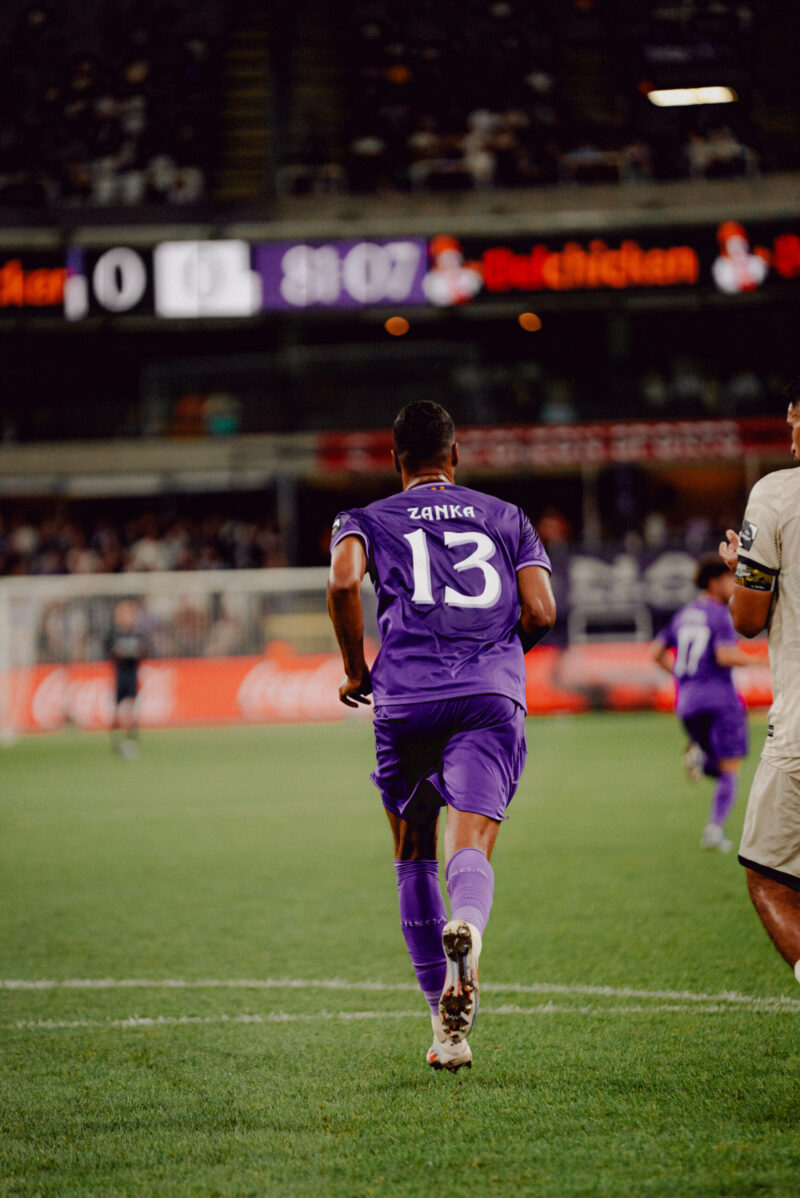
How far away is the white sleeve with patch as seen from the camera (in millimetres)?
4004

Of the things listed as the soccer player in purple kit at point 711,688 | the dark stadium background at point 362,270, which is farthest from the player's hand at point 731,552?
the dark stadium background at point 362,270

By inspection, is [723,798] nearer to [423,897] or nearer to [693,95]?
[423,897]

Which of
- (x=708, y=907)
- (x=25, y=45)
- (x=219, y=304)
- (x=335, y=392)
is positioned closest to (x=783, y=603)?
(x=708, y=907)

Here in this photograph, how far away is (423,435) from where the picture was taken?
13.9ft

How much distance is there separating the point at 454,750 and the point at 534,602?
0.52m

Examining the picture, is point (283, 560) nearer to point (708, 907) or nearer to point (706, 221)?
point (706, 221)

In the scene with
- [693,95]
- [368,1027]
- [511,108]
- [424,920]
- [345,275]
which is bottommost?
[368,1027]

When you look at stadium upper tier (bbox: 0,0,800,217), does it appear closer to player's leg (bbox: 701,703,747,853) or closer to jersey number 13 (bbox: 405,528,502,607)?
player's leg (bbox: 701,703,747,853)

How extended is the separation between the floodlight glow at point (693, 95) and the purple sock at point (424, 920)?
59.9 ft

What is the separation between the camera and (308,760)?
52.9ft

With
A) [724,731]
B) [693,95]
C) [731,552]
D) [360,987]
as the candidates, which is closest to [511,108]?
[693,95]

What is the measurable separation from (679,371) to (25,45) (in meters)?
15.6

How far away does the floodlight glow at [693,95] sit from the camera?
1992cm

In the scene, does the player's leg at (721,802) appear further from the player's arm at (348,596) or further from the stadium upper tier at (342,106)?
the stadium upper tier at (342,106)
